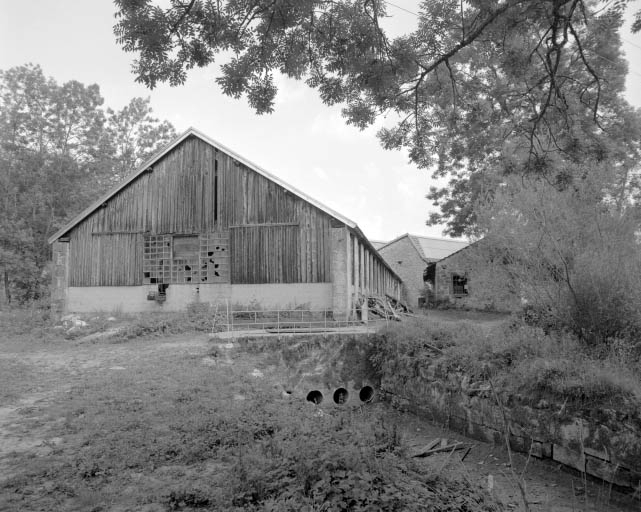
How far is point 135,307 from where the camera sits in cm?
1825

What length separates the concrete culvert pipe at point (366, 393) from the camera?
534 inches

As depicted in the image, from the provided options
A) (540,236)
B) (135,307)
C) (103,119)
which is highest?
(103,119)

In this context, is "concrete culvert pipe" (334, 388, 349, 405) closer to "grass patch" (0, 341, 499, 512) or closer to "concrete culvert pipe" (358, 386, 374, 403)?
"concrete culvert pipe" (358, 386, 374, 403)

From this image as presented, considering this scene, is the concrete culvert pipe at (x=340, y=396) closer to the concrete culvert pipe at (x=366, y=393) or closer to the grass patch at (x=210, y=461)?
the concrete culvert pipe at (x=366, y=393)

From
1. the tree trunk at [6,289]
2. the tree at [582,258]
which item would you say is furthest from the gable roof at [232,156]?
the tree trunk at [6,289]

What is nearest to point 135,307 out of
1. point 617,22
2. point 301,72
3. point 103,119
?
point 301,72

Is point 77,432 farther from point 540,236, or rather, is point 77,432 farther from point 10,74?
point 10,74

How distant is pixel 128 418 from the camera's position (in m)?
6.91

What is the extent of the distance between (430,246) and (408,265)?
11.0ft

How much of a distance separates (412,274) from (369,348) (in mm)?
25206

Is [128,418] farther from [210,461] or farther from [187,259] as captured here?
[187,259]

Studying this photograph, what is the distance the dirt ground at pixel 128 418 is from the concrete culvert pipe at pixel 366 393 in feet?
4.57

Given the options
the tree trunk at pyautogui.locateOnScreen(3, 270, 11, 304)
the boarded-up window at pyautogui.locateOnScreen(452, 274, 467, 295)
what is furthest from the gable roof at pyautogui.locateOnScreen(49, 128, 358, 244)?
the tree trunk at pyautogui.locateOnScreen(3, 270, 11, 304)

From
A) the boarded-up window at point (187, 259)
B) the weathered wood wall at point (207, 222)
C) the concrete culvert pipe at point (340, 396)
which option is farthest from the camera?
the boarded-up window at point (187, 259)
